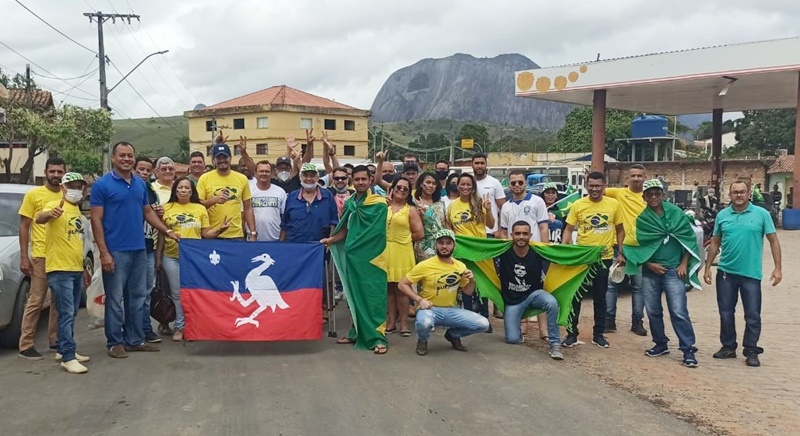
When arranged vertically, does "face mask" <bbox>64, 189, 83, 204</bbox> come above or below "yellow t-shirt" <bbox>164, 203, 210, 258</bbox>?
above

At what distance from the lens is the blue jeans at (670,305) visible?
6.64 meters

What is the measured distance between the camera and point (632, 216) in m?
7.70

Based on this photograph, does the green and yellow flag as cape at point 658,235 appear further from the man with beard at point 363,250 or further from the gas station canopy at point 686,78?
the gas station canopy at point 686,78

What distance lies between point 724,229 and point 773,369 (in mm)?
1369

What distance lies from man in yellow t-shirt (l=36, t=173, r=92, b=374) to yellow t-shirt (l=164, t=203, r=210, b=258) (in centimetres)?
94

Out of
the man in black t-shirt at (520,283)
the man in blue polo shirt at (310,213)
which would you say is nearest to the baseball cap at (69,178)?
the man in blue polo shirt at (310,213)

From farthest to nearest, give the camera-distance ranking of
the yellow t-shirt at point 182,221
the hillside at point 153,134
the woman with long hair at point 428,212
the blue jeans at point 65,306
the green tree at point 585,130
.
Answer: the hillside at point 153,134 < the green tree at point 585,130 < the woman with long hair at point 428,212 < the yellow t-shirt at point 182,221 < the blue jeans at point 65,306

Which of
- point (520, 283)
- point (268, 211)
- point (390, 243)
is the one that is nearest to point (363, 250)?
point (390, 243)

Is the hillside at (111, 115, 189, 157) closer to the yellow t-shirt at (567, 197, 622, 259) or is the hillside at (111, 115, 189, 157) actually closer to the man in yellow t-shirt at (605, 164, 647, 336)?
the man in yellow t-shirt at (605, 164, 647, 336)

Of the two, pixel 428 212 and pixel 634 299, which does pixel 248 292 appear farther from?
pixel 634 299

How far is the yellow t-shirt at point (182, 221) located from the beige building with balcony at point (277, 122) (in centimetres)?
5331

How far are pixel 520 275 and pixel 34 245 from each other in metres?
4.64

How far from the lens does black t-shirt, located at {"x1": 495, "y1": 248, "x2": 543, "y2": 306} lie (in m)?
7.20

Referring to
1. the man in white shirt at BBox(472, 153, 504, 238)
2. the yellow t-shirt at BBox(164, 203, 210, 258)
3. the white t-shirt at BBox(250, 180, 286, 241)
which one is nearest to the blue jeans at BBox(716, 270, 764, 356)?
the man in white shirt at BBox(472, 153, 504, 238)
